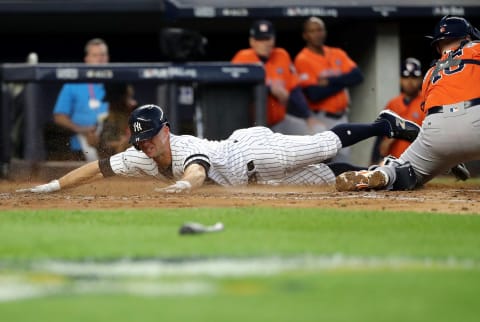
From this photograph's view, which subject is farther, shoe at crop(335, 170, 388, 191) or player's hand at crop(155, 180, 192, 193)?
shoe at crop(335, 170, 388, 191)

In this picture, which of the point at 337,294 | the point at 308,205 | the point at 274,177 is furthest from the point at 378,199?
the point at 337,294

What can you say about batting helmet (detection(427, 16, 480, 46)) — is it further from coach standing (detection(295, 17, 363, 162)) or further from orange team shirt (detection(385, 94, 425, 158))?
orange team shirt (detection(385, 94, 425, 158))

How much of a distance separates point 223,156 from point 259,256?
4203 mm

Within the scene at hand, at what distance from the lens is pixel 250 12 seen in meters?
12.9

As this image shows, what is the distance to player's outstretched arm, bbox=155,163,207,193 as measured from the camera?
8891 millimetres

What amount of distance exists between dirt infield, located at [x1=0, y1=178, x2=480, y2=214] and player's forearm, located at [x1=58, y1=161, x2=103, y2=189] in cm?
10

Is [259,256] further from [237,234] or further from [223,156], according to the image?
[223,156]

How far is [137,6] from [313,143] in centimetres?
383

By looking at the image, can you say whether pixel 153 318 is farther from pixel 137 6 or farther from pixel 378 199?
pixel 137 6

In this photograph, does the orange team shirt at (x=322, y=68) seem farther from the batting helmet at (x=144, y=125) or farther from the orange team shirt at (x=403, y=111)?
the batting helmet at (x=144, y=125)

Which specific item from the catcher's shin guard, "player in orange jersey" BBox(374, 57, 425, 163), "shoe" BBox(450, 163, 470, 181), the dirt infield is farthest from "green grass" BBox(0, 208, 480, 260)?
"player in orange jersey" BBox(374, 57, 425, 163)

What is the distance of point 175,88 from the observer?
11.8 m

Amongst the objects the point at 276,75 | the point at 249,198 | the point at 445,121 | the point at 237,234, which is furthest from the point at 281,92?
the point at 237,234

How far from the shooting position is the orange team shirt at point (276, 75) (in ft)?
39.2
